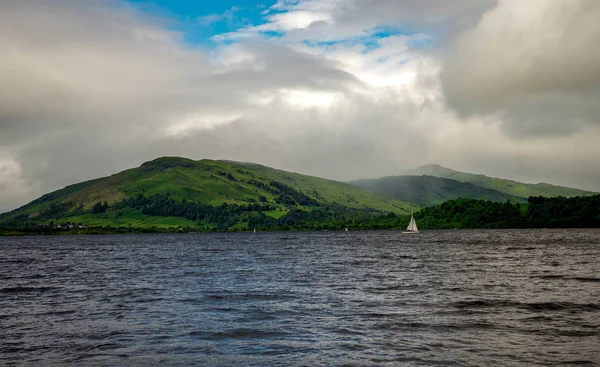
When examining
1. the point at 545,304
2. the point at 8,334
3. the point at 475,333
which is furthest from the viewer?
the point at 545,304

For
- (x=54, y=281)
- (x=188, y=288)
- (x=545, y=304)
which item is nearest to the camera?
(x=545, y=304)

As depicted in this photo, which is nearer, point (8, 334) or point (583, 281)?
point (8, 334)

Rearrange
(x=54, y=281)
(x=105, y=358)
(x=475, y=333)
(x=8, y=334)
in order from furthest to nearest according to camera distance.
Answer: (x=54, y=281), (x=8, y=334), (x=475, y=333), (x=105, y=358)

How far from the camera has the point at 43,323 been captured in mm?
37625

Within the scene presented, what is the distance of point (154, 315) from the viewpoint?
3975cm

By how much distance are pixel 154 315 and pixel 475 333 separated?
2437 cm

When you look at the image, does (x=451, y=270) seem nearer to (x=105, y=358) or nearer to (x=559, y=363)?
(x=559, y=363)

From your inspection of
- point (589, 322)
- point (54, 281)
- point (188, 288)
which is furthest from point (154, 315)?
point (54, 281)

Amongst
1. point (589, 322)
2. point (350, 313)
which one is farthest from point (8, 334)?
Result: point (589, 322)

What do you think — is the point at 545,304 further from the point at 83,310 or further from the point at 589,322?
the point at 83,310

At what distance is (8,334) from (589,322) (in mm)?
40047

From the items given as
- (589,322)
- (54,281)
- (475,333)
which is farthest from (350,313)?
(54,281)

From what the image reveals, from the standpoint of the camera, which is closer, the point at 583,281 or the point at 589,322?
the point at 589,322

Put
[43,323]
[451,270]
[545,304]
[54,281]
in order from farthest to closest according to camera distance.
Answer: [451,270] < [54,281] < [545,304] < [43,323]
